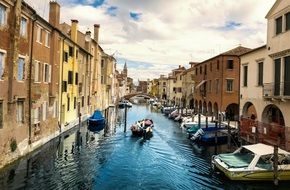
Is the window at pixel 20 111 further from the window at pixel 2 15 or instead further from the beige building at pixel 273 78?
the beige building at pixel 273 78

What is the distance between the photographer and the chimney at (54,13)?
98.0 ft

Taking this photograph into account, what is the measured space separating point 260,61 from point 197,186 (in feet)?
40.4

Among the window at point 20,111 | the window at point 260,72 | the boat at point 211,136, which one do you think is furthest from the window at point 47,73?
the window at point 260,72

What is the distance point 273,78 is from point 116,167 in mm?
11976

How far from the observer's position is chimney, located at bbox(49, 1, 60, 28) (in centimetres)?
2986

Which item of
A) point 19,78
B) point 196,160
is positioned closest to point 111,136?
point 196,160

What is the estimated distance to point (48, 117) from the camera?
2805 cm

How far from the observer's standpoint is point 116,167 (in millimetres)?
21203

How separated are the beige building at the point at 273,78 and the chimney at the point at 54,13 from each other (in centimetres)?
1630

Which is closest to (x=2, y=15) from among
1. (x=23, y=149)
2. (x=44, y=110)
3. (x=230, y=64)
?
(x=23, y=149)

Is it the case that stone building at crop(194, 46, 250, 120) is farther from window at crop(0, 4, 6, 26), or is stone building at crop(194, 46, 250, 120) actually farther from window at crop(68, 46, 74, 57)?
window at crop(0, 4, 6, 26)

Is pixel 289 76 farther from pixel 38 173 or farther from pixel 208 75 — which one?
pixel 208 75

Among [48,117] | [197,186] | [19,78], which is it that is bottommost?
[197,186]

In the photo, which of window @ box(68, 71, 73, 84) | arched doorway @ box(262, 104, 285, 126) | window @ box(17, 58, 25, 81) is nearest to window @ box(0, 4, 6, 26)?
window @ box(17, 58, 25, 81)
